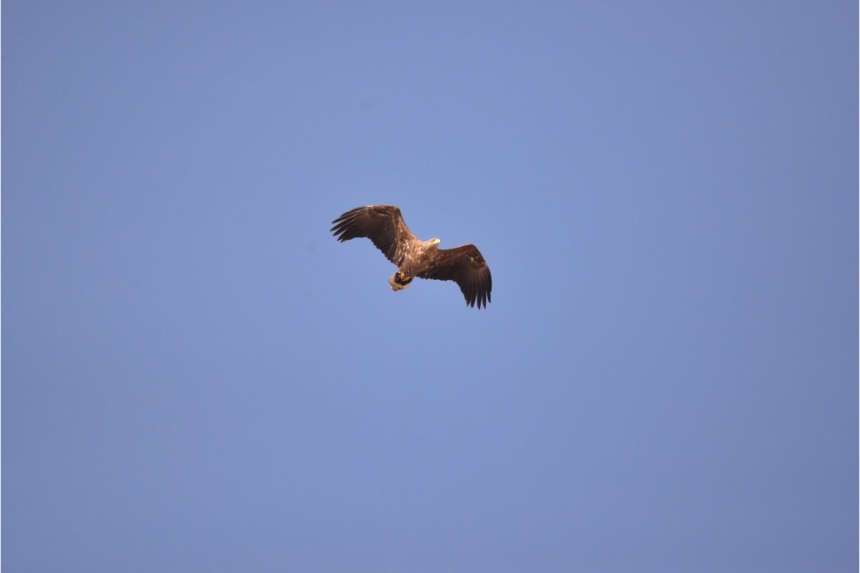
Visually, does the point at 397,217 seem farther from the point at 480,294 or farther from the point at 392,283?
the point at 480,294

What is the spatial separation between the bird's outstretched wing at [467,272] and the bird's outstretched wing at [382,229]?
0.83 meters

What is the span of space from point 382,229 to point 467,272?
7.82 ft

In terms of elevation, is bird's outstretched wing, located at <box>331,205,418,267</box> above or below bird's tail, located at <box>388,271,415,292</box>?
above

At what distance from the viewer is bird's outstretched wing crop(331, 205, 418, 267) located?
754 inches

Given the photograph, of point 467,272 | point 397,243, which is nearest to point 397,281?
point 397,243

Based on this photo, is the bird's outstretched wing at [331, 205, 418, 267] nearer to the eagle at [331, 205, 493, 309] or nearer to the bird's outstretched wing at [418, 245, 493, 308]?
the eagle at [331, 205, 493, 309]

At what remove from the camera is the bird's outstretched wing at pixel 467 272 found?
1970cm

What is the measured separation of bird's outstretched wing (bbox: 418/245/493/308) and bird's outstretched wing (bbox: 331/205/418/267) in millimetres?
829

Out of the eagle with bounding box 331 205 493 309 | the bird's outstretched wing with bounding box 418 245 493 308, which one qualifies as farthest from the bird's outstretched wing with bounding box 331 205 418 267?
the bird's outstretched wing with bounding box 418 245 493 308

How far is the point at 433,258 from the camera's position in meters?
19.3

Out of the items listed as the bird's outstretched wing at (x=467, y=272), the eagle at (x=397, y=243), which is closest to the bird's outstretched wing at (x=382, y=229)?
the eagle at (x=397, y=243)

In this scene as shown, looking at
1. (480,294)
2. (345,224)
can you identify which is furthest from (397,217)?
(480,294)

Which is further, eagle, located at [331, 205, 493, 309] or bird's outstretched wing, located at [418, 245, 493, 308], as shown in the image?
bird's outstretched wing, located at [418, 245, 493, 308]

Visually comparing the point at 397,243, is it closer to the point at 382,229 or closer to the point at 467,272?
the point at 382,229
